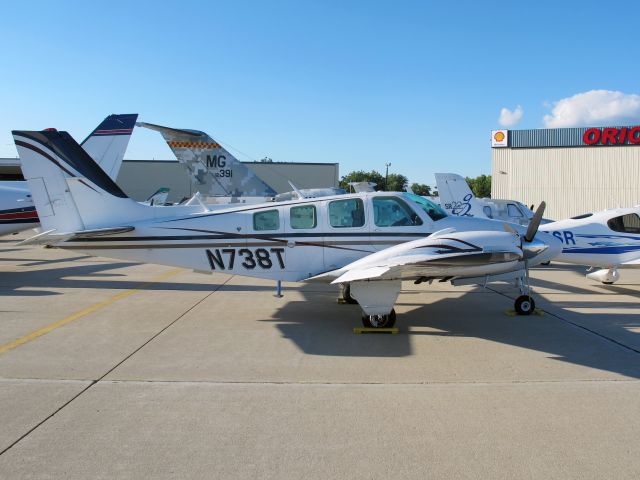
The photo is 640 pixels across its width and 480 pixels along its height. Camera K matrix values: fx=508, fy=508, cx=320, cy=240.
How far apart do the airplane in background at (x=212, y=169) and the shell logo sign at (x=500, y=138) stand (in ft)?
93.7

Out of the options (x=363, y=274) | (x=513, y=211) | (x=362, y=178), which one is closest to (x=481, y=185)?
(x=362, y=178)

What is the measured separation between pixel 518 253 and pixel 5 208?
1471cm

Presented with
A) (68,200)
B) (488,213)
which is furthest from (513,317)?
(488,213)

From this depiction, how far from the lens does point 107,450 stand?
A: 155 inches

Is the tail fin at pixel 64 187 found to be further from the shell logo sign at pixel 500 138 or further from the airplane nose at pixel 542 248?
the shell logo sign at pixel 500 138

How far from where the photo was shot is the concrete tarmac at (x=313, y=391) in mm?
3799

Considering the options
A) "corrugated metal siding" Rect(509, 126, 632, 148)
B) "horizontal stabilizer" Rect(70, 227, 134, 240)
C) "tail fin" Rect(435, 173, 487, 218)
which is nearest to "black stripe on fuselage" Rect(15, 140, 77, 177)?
"horizontal stabilizer" Rect(70, 227, 134, 240)

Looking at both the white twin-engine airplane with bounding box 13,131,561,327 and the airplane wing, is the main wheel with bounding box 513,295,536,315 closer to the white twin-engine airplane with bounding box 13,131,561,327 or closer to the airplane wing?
the white twin-engine airplane with bounding box 13,131,561,327

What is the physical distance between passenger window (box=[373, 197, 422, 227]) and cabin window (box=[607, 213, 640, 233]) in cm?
612

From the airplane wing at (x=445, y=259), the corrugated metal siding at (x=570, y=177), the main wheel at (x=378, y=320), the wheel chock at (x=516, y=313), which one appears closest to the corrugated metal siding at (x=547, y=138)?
the corrugated metal siding at (x=570, y=177)

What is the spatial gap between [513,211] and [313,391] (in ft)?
56.2

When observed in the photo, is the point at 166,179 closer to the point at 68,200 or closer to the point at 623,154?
the point at 623,154

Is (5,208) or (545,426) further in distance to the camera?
Result: (5,208)

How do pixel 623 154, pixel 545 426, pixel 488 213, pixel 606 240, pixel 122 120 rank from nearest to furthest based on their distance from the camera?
pixel 545 426 < pixel 606 240 < pixel 122 120 < pixel 488 213 < pixel 623 154
